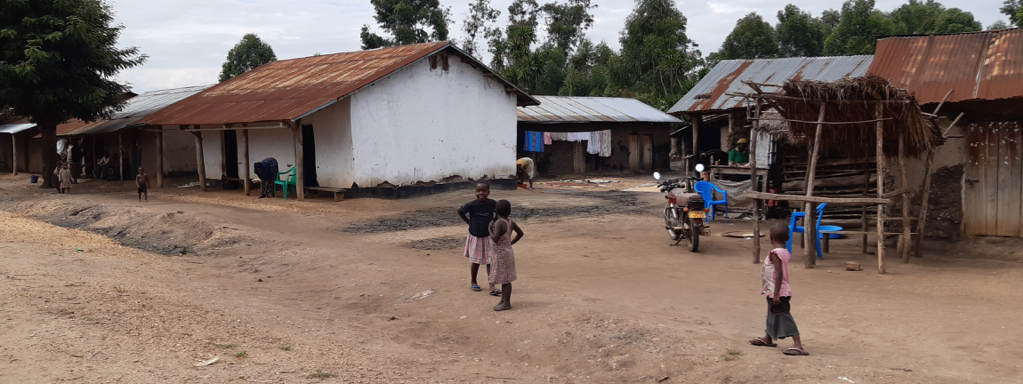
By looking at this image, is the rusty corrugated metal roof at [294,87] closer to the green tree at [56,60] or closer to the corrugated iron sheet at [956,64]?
the green tree at [56,60]

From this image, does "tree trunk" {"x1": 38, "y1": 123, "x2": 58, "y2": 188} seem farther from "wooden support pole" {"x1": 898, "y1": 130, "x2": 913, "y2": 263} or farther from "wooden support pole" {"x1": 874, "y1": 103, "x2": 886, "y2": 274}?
"wooden support pole" {"x1": 898, "y1": 130, "x2": 913, "y2": 263}

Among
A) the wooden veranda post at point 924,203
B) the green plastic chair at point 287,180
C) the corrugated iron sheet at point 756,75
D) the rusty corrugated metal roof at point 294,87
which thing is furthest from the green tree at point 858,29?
the wooden veranda post at point 924,203

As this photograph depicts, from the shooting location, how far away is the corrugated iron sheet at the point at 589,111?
2897cm

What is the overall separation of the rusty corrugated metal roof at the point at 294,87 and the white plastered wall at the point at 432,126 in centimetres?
48

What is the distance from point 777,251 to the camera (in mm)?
5520

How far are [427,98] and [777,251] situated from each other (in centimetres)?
1513

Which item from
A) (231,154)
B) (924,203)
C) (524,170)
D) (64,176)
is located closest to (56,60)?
(64,176)

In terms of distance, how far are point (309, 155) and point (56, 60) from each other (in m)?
7.22

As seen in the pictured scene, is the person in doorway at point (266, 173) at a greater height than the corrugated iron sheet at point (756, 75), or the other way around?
A: the corrugated iron sheet at point (756, 75)

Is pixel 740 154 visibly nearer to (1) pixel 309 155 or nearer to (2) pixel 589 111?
(1) pixel 309 155

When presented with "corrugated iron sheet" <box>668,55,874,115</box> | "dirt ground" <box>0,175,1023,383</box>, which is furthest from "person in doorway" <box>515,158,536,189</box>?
"dirt ground" <box>0,175,1023,383</box>

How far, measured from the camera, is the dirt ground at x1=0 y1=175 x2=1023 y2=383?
5.17 m

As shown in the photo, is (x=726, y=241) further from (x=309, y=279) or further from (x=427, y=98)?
(x=427, y=98)

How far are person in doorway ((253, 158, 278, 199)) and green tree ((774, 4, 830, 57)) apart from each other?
33.2 metres
